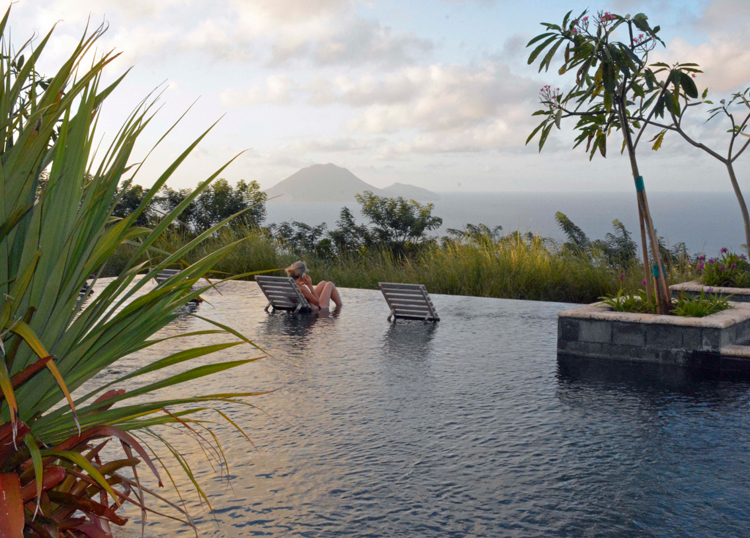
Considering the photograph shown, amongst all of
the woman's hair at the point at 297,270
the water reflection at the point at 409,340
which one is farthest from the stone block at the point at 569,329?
the woman's hair at the point at 297,270

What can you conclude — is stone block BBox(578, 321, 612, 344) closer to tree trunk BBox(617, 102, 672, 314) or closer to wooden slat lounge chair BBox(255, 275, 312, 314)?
tree trunk BBox(617, 102, 672, 314)

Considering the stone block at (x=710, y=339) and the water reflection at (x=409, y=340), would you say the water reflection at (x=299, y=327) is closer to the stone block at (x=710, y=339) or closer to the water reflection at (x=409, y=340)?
the water reflection at (x=409, y=340)

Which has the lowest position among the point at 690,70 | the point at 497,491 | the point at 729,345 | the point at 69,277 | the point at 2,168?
the point at 497,491

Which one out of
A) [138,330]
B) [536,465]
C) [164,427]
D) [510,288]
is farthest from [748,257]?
[138,330]

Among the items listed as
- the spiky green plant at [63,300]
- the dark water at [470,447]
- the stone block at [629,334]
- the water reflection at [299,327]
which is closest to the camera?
the spiky green plant at [63,300]

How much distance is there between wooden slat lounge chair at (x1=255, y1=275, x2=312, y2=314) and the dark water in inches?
90.4

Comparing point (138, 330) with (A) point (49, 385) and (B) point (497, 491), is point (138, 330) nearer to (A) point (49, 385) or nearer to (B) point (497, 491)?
(A) point (49, 385)

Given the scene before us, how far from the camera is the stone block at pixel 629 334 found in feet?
24.6

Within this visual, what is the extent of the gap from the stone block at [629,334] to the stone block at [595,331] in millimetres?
66

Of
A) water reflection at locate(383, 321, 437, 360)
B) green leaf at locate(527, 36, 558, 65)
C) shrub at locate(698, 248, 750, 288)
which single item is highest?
green leaf at locate(527, 36, 558, 65)

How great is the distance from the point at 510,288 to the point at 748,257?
4.37 m

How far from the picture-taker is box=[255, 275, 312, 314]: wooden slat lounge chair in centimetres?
1047

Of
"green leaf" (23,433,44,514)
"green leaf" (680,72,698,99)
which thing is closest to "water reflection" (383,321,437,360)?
"green leaf" (680,72,698,99)

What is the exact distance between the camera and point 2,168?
6.93 feet
